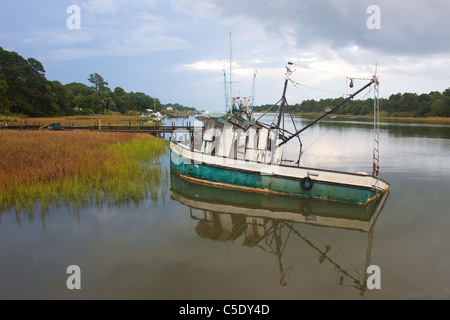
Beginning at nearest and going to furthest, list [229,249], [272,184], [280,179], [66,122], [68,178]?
[229,249] → [68,178] → [280,179] → [272,184] → [66,122]

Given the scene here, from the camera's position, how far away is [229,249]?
7.96 m

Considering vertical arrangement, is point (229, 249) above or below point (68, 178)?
below

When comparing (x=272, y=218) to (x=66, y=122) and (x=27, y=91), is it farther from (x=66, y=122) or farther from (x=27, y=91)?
(x=27, y=91)

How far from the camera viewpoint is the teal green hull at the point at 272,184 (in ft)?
37.2

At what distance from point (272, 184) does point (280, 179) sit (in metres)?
0.44

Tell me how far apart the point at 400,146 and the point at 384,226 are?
919 inches

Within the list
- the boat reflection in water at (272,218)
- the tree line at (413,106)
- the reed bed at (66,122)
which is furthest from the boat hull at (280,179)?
the tree line at (413,106)

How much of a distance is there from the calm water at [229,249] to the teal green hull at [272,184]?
1.60ft

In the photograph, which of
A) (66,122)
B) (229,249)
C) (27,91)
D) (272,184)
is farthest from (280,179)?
(27,91)

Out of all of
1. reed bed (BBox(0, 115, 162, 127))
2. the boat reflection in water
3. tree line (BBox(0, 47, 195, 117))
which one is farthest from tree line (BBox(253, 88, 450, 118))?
the boat reflection in water

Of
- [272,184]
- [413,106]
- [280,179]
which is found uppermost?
[413,106]

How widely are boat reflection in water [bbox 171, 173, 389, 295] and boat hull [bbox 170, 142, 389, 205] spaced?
33 cm
